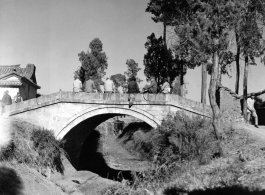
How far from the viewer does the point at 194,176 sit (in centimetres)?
874

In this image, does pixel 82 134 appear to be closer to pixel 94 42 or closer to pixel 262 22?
pixel 262 22

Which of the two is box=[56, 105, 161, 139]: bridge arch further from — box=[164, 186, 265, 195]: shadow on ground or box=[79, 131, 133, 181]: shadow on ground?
box=[164, 186, 265, 195]: shadow on ground

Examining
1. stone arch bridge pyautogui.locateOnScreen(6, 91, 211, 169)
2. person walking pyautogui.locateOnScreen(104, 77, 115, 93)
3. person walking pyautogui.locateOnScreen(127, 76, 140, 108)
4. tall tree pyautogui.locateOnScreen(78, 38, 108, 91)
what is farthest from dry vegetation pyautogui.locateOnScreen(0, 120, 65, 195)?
tall tree pyautogui.locateOnScreen(78, 38, 108, 91)

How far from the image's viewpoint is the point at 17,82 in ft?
77.6

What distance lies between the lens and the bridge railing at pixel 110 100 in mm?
12727

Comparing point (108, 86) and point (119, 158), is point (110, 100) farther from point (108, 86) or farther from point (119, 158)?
point (119, 158)

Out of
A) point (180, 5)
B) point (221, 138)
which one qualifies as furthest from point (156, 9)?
Result: point (221, 138)

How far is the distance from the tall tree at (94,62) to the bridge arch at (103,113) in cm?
1200

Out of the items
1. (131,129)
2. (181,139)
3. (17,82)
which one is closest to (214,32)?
(181,139)

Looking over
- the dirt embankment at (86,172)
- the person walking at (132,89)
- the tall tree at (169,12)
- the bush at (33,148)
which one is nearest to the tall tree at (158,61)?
the tall tree at (169,12)

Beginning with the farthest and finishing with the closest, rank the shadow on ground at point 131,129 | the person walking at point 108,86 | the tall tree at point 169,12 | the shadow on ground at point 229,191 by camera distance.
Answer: the shadow on ground at point 131,129 → the tall tree at point 169,12 → the person walking at point 108,86 → the shadow on ground at point 229,191

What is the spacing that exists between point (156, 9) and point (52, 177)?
407 inches

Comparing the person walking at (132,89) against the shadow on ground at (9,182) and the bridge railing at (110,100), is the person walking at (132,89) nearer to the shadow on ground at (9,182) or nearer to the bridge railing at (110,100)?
the bridge railing at (110,100)

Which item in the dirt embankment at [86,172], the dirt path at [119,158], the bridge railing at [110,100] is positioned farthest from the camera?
the dirt path at [119,158]
